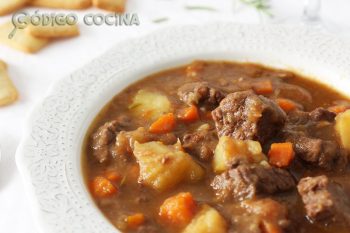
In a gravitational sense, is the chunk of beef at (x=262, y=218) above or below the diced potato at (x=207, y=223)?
above

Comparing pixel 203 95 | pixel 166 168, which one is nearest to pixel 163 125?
pixel 203 95

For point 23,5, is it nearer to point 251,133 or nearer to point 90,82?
point 90,82

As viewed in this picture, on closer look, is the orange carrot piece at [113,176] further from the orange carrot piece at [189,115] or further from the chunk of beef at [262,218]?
the chunk of beef at [262,218]

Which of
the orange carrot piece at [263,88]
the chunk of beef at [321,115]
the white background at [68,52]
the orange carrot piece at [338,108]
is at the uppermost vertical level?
the chunk of beef at [321,115]

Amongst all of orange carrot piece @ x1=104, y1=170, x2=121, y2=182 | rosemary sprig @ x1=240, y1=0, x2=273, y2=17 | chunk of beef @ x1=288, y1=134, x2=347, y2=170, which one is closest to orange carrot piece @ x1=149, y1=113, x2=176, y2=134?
orange carrot piece @ x1=104, y1=170, x2=121, y2=182

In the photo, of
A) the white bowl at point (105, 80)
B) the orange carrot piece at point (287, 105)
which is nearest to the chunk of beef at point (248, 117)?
the orange carrot piece at point (287, 105)

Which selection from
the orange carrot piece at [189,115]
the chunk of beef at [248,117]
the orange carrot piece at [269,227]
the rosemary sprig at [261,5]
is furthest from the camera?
the rosemary sprig at [261,5]

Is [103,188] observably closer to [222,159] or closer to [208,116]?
[222,159]
